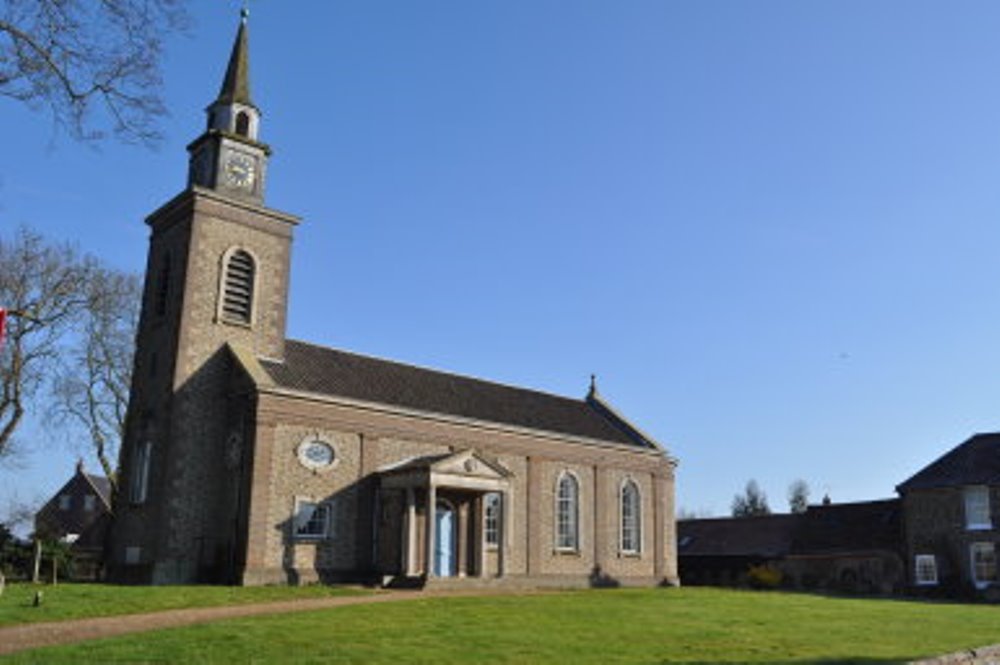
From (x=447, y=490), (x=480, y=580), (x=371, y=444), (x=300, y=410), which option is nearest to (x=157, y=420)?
(x=300, y=410)

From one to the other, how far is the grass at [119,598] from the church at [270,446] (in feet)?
10.5

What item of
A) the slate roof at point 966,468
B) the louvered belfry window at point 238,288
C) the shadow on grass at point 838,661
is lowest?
the shadow on grass at point 838,661

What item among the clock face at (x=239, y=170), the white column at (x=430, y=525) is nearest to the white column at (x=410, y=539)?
the white column at (x=430, y=525)

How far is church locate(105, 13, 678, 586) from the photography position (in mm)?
29922

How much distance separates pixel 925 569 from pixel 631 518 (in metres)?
19.0

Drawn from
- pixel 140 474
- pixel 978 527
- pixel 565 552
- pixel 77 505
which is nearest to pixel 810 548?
pixel 978 527

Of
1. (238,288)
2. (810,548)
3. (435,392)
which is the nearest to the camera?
(238,288)

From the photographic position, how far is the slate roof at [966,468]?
49.0 m

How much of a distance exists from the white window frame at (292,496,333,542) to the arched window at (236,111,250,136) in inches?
555

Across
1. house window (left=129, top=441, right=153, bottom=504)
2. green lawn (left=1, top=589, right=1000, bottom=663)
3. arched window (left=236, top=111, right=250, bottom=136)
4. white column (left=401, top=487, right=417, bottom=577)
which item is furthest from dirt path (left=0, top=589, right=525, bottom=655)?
arched window (left=236, top=111, right=250, bottom=136)

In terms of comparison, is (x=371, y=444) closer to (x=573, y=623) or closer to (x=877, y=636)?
(x=573, y=623)

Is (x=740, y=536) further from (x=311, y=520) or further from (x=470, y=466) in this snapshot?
(x=311, y=520)

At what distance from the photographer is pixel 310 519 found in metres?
30.6

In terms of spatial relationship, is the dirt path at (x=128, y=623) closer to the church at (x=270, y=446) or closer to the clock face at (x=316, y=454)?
the church at (x=270, y=446)
